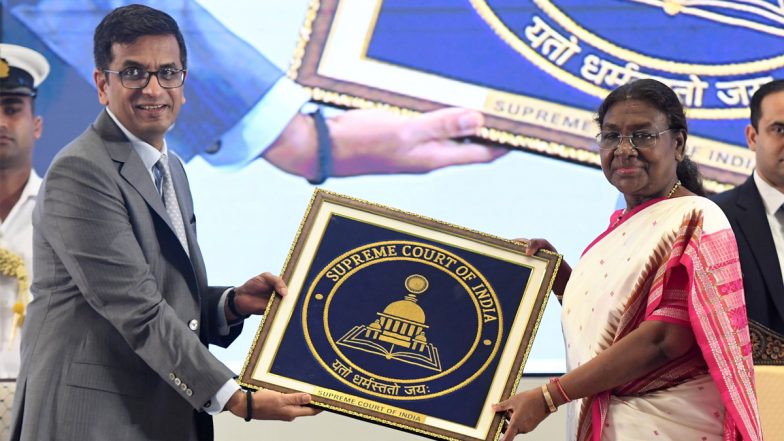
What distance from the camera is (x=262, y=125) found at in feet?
13.1

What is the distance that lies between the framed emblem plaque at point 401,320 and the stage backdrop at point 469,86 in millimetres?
1462

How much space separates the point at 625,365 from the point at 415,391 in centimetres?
52

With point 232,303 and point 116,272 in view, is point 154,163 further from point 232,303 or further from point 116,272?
point 232,303

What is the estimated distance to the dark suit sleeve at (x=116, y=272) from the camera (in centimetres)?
230

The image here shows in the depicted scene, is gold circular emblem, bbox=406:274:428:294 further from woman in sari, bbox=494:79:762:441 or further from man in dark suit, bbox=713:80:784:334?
man in dark suit, bbox=713:80:784:334

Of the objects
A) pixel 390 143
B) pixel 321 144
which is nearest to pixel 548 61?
pixel 390 143

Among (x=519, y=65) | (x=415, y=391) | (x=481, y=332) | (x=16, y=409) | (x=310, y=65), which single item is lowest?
(x=16, y=409)

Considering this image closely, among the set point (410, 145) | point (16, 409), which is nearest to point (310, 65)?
point (410, 145)

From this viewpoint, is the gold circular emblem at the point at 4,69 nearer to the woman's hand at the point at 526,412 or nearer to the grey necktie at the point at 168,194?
the grey necktie at the point at 168,194

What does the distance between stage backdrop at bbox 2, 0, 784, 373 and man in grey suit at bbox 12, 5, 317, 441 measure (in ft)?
4.91

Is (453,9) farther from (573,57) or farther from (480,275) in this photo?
(480,275)

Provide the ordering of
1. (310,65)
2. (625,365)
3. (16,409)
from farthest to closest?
(310,65), (16,409), (625,365)

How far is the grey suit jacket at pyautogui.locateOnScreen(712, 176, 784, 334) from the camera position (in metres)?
2.94

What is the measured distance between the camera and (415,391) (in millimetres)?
2408
